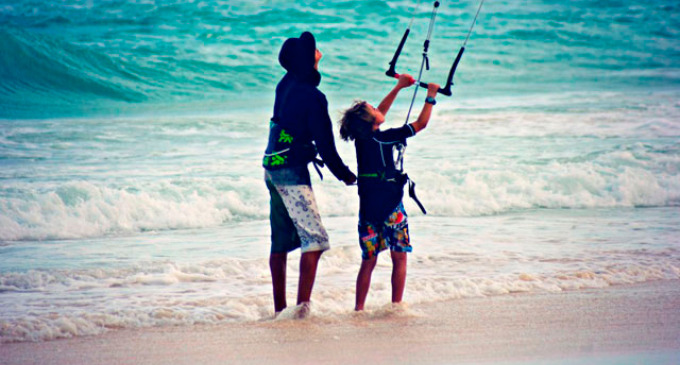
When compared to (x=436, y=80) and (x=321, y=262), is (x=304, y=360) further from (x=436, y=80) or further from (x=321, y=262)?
(x=436, y=80)

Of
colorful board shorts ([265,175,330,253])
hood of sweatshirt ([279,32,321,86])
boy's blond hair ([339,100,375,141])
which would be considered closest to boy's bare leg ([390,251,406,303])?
colorful board shorts ([265,175,330,253])

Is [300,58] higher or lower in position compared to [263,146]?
higher

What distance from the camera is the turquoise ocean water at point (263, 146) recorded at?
5922 millimetres

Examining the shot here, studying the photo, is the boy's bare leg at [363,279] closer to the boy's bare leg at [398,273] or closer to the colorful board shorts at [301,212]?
the boy's bare leg at [398,273]

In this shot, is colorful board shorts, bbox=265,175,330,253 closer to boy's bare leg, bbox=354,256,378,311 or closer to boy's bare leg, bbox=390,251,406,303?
boy's bare leg, bbox=354,256,378,311

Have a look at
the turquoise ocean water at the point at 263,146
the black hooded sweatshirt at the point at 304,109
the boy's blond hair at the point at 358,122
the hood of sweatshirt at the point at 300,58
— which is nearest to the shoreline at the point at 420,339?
the turquoise ocean water at the point at 263,146

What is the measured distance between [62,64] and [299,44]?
22.3 meters

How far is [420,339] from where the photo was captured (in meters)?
4.25

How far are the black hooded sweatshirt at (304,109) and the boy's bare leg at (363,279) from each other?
1.78 feet

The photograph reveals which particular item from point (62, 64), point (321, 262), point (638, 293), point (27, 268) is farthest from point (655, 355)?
point (62, 64)

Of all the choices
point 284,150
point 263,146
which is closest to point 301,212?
point 284,150

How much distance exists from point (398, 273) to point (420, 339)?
0.46 metres

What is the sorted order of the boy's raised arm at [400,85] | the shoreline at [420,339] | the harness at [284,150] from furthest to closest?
1. the boy's raised arm at [400,85]
2. the harness at [284,150]
3. the shoreline at [420,339]

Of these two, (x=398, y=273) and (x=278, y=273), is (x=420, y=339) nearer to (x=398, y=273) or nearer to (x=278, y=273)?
(x=398, y=273)
